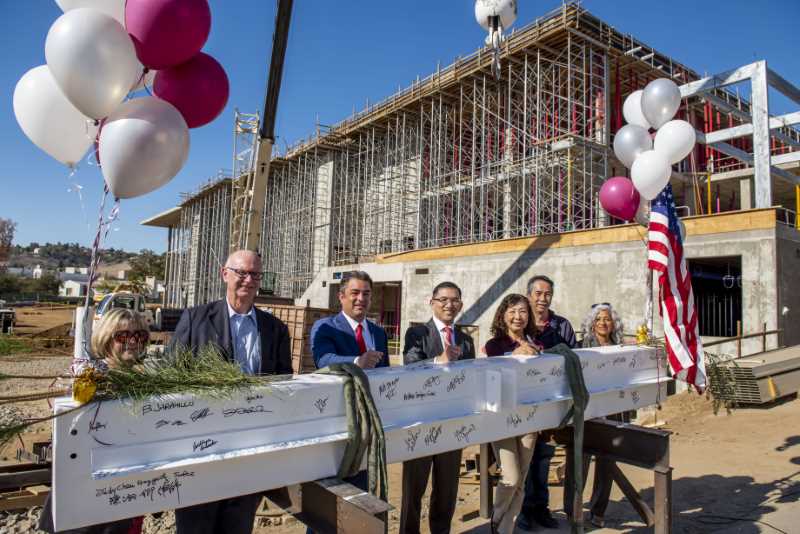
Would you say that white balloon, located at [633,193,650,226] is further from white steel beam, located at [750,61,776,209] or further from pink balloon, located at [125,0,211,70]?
white steel beam, located at [750,61,776,209]

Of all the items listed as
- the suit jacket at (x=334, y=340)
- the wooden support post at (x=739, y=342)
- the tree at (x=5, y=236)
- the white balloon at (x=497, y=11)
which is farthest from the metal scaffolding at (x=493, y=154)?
the tree at (x=5, y=236)

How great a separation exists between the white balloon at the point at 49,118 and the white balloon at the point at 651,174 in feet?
16.9

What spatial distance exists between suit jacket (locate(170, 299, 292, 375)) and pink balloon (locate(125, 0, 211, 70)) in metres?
1.36

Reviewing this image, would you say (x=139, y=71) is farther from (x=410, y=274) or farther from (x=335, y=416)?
(x=410, y=274)

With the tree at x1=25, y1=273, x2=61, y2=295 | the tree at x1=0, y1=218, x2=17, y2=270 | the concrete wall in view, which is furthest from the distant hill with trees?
the concrete wall

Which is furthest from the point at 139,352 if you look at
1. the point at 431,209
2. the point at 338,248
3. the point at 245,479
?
the point at 338,248

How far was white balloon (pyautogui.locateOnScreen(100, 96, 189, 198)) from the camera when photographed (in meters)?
2.49

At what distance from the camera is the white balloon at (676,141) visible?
570 cm

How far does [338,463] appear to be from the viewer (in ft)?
7.00

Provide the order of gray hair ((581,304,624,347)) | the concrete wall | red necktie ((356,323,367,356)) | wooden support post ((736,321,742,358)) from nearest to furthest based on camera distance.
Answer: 1. red necktie ((356,323,367,356))
2. gray hair ((581,304,624,347))
3. wooden support post ((736,321,742,358))
4. the concrete wall

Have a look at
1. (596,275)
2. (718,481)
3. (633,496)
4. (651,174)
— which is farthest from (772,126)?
(633,496)

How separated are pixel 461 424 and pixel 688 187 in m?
22.9

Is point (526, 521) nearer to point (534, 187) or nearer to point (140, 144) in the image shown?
point (140, 144)
